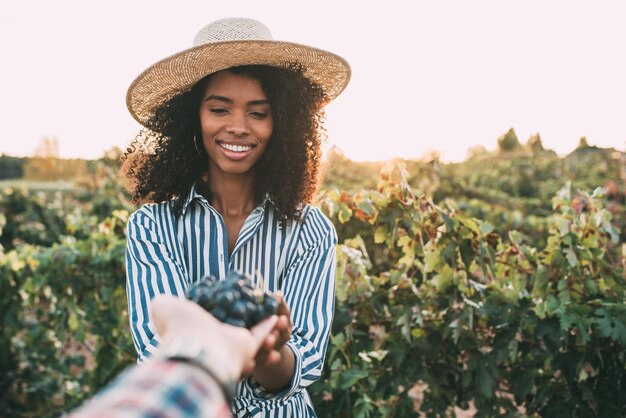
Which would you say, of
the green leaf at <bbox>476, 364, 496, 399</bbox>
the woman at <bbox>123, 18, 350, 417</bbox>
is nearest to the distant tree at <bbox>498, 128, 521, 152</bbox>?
the green leaf at <bbox>476, 364, 496, 399</bbox>

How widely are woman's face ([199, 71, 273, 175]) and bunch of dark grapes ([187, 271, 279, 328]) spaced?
0.67 metres

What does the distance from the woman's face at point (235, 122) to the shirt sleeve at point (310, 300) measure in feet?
0.92

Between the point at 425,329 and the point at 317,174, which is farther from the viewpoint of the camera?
the point at 425,329

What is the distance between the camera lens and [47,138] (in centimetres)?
3344

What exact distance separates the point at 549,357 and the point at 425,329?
526 mm

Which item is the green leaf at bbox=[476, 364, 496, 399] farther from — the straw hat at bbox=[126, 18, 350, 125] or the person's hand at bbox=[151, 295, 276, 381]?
the person's hand at bbox=[151, 295, 276, 381]

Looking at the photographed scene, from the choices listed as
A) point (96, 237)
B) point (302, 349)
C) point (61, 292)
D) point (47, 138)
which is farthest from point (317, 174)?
point (47, 138)

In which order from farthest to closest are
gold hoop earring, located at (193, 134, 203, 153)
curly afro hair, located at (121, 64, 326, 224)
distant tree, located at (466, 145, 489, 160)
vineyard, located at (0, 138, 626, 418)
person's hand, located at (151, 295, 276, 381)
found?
1. distant tree, located at (466, 145, 489, 160)
2. vineyard, located at (0, 138, 626, 418)
3. gold hoop earring, located at (193, 134, 203, 153)
4. curly afro hair, located at (121, 64, 326, 224)
5. person's hand, located at (151, 295, 276, 381)

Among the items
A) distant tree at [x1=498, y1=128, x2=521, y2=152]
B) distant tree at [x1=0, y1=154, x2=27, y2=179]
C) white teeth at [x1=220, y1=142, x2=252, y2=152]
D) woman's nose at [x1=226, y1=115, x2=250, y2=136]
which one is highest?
distant tree at [x1=498, y1=128, x2=521, y2=152]

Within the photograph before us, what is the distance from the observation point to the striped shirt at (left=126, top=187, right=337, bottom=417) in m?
1.45

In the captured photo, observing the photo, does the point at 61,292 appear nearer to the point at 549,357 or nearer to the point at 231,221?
the point at 231,221

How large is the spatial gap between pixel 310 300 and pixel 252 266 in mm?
225

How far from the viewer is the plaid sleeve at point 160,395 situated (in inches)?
24.5

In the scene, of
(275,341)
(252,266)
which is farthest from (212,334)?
(252,266)
